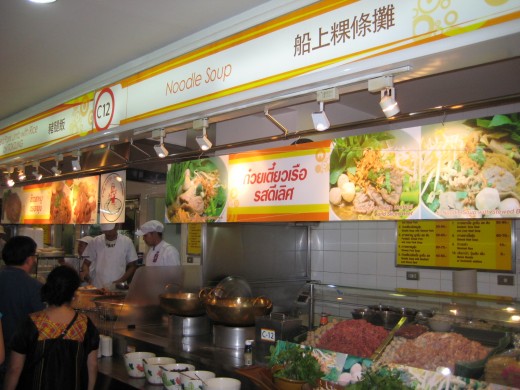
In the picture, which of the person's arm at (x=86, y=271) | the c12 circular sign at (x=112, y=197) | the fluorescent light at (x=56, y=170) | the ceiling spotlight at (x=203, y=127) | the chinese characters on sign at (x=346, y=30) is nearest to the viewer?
the chinese characters on sign at (x=346, y=30)

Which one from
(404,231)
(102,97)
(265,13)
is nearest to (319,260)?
(404,231)

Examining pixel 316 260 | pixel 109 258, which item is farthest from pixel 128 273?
pixel 316 260

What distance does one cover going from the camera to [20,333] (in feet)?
8.78

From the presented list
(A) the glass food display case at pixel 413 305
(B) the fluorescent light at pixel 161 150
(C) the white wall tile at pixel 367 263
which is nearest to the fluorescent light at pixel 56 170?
(B) the fluorescent light at pixel 161 150

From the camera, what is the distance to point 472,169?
236 cm

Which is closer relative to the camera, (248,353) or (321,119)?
(321,119)

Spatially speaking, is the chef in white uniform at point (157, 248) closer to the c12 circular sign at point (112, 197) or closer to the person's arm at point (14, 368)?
the c12 circular sign at point (112, 197)

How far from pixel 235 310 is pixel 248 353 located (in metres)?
0.28

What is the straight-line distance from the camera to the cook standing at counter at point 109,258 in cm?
604

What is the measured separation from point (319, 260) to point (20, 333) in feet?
12.5

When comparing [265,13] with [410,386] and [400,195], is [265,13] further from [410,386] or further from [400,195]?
[410,386]

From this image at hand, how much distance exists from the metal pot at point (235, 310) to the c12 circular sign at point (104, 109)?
5.69 feet

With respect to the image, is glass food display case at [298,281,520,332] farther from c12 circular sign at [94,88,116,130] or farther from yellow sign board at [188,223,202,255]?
yellow sign board at [188,223,202,255]

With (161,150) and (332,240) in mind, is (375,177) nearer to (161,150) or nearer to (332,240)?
(161,150)
